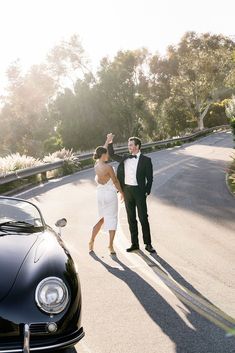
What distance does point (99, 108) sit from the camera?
1833 inches

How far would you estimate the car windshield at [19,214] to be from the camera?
5.74 meters

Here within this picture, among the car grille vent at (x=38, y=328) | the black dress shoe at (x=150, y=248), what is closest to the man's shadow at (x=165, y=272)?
the black dress shoe at (x=150, y=248)

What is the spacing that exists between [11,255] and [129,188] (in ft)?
15.1

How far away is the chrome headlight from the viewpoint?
4.18m

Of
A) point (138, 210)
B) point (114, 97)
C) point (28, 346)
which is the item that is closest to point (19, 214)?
point (28, 346)

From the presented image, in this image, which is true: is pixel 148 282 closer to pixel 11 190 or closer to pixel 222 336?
pixel 222 336

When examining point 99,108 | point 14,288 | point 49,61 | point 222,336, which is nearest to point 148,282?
point 222,336

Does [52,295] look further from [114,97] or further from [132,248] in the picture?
[114,97]

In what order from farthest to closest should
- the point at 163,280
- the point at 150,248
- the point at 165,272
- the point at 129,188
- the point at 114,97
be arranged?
the point at 114,97 < the point at 129,188 < the point at 150,248 < the point at 165,272 < the point at 163,280

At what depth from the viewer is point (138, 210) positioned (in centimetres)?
898

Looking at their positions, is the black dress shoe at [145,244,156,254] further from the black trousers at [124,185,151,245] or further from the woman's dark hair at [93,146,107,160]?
the woman's dark hair at [93,146,107,160]

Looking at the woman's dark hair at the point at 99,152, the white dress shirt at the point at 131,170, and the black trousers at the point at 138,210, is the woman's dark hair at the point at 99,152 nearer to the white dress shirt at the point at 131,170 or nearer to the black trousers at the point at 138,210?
the white dress shirt at the point at 131,170

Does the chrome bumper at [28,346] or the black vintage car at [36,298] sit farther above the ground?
the black vintage car at [36,298]

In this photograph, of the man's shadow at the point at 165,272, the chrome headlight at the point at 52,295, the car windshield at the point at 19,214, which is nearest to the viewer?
the chrome headlight at the point at 52,295
